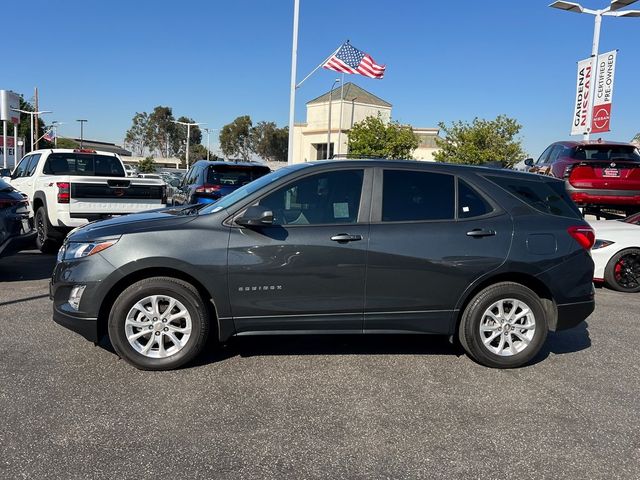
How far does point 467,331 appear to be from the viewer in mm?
4695

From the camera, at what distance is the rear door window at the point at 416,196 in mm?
4633

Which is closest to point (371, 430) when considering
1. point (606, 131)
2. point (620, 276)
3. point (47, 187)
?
point (620, 276)

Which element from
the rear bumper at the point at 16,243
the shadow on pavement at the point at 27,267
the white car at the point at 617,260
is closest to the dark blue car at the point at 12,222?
the rear bumper at the point at 16,243

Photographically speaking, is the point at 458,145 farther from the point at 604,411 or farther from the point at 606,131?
the point at 604,411

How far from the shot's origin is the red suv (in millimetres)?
10812

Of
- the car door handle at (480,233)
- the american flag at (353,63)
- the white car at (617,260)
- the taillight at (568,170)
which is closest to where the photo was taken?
the car door handle at (480,233)

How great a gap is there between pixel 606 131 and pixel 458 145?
73.3 feet

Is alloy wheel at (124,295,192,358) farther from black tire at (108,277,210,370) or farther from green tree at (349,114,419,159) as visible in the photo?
green tree at (349,114,419,159)

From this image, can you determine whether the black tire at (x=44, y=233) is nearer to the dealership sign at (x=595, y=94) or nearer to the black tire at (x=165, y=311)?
the black tire at (x=165, y=311)

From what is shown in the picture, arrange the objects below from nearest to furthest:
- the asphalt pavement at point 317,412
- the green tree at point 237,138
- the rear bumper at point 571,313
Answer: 1. the asphalt pavement at point 317,412
2. the rear bumper at point 571,313
3. the green tree at point 237,138

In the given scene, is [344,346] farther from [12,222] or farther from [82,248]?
[12,222]

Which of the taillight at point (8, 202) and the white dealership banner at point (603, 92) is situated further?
the white dealership banner at point (603, 92)

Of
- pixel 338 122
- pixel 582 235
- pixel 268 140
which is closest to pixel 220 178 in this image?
pixel 582 235

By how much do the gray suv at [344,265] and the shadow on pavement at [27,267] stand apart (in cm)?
385
